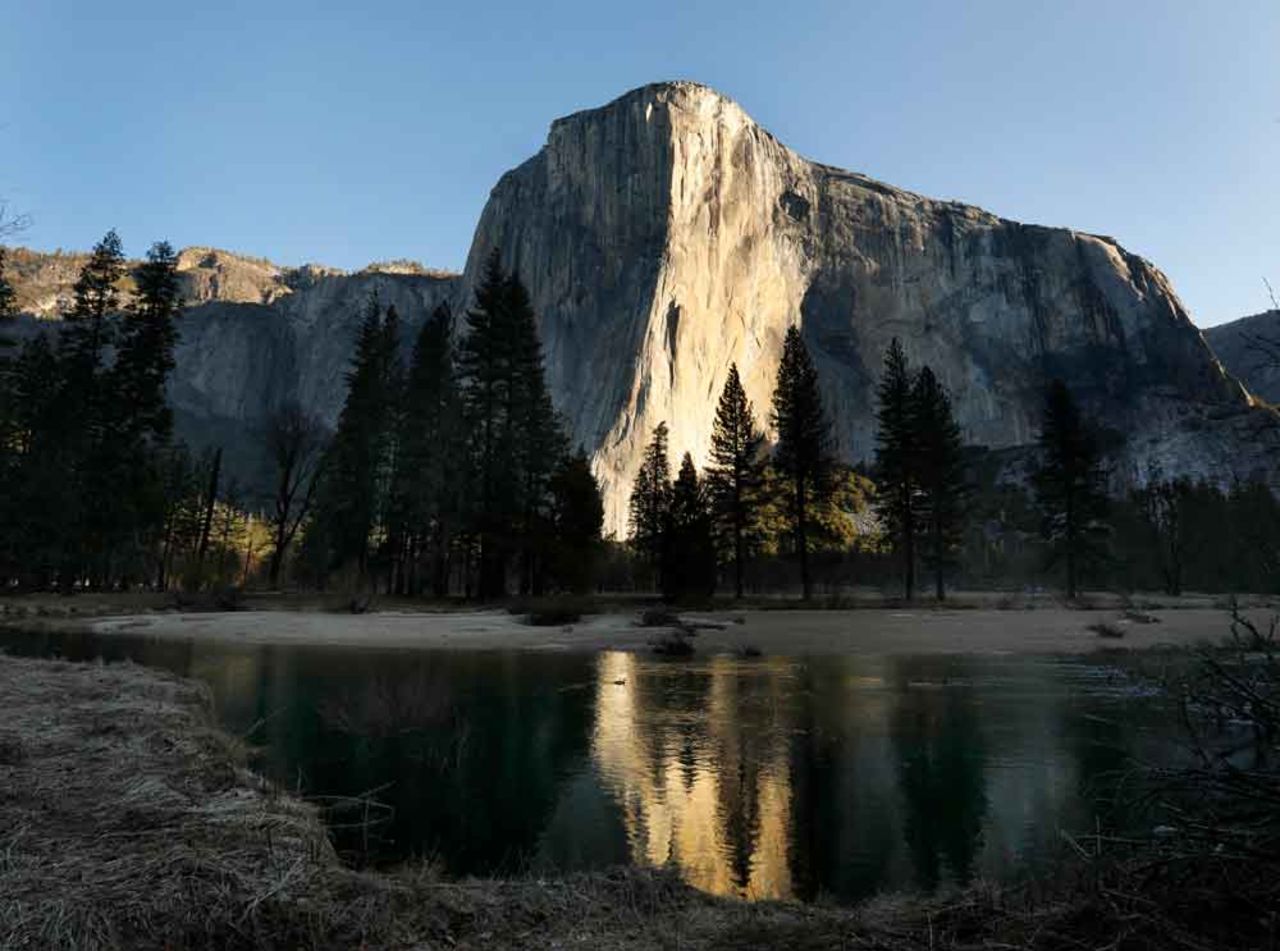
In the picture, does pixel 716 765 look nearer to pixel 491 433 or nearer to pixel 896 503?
pixel 491 433

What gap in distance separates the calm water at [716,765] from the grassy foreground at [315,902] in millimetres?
1147

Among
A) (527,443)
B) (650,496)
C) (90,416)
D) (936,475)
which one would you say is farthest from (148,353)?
(936,475)

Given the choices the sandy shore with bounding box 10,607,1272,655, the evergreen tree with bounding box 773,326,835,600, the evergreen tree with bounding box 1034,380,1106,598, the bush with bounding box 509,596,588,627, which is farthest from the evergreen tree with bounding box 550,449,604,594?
the evergreen tree with bounding box 1034,380,1106,598

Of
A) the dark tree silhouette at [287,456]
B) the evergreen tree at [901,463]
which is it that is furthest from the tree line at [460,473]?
the evergreen tree at [901,463]

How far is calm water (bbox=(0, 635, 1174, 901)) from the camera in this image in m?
6.61

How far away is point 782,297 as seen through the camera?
5359 inches

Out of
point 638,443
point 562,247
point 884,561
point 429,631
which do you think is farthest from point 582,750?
point 562,247

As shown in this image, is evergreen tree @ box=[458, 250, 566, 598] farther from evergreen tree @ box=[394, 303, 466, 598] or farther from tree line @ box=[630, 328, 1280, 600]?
tree line @ box=[630, 328, 1280, 600]

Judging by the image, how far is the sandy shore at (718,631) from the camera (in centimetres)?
2348

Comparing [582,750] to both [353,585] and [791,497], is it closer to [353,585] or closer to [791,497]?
[353,585]

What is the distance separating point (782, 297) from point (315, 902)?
140 m

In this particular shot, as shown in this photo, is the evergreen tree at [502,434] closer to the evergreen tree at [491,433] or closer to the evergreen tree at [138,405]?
the evergreen tree at [491,433]

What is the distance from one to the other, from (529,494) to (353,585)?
1138 cm

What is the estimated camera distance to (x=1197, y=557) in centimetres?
7194
